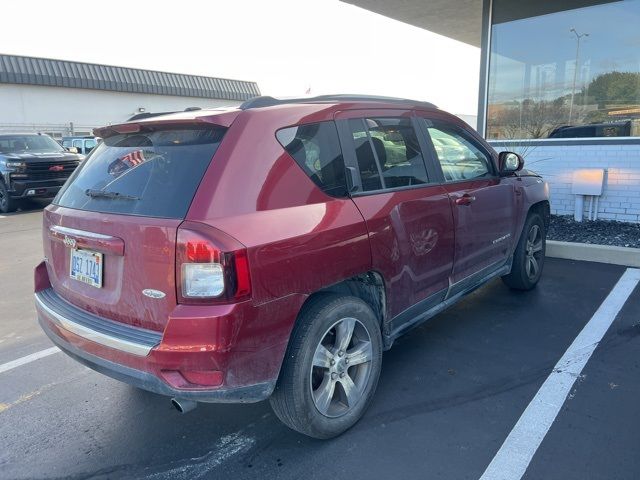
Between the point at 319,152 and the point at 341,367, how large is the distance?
4.06ft

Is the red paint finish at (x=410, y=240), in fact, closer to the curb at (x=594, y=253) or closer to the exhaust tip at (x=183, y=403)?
the exhaust tip at (x=183, y=403)

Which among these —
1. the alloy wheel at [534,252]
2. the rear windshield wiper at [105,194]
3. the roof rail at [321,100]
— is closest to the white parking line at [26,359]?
the rear windshield wiper at [105,194]

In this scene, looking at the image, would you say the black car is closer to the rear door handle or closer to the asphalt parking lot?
the asphalt parking lot

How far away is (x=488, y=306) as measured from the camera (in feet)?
16.0

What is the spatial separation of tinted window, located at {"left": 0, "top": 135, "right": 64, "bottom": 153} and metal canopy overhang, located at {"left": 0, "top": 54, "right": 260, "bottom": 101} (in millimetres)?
18656

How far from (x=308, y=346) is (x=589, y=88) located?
785cm

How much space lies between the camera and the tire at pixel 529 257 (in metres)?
4.89

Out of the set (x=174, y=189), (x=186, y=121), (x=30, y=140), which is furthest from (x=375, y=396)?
(x=30, y=140)

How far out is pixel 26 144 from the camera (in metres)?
13.0

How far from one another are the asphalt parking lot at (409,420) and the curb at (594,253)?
1.90 meters

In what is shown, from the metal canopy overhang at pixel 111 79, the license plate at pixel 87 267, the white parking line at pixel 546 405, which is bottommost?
the white parking line at pixel 546 405

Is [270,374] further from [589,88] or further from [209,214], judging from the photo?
[589,88]

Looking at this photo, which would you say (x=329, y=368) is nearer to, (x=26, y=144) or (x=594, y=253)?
(x=594, y=253)

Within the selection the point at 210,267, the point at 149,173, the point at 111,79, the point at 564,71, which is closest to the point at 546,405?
the point at 210,267
